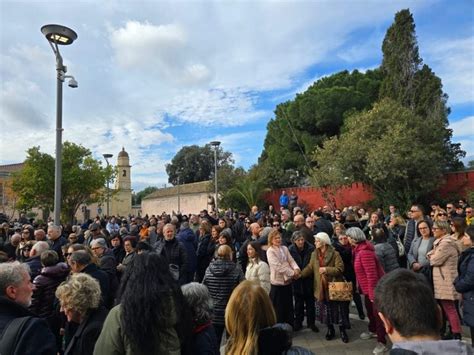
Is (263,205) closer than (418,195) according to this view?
No

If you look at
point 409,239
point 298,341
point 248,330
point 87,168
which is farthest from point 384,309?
point 87,168

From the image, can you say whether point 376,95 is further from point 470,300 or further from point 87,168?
point 470,300

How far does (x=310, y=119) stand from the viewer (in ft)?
105

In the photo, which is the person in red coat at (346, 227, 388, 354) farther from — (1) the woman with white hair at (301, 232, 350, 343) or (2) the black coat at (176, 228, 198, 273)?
(2) the black coat at (176, 228, 198, 273)

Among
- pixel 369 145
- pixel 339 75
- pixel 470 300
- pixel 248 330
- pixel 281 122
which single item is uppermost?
pixel 339 75

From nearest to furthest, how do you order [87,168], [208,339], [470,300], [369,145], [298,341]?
1. [208,339]
2. [470,300]
3. [298,341]
4. [369,145]
5. [87,168]

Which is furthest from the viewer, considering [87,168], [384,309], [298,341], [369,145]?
[87,168]

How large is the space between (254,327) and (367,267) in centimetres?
365

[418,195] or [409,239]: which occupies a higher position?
[418,195]

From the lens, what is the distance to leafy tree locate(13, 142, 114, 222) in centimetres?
2798

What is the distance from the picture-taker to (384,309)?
5.87ft

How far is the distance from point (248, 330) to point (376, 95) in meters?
32.8

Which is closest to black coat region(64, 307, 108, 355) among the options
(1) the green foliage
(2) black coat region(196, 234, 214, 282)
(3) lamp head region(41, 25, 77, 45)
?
(2) black coat region(196, 234, 214, 282)

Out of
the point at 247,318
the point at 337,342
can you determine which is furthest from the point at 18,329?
the point at 337,342
